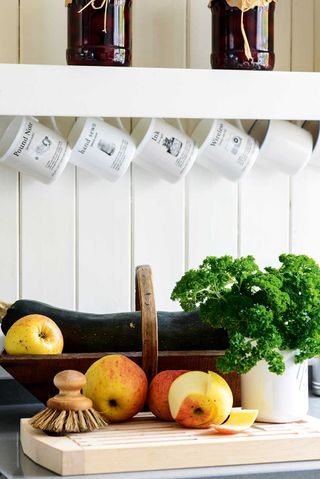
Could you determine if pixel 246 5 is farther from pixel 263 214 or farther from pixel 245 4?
pixel 263 214

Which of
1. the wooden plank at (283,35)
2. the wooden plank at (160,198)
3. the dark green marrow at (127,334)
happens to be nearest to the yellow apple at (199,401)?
the dark green marrow at (127,334)

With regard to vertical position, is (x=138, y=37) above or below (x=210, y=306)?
above

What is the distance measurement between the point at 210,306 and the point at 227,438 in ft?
0.64

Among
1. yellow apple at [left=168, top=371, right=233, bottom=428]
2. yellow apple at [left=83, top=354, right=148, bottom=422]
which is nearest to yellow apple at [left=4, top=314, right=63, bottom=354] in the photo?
yellow apple at [left=83, top=354, right=148, bottom=422]

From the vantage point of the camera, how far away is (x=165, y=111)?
165 cm

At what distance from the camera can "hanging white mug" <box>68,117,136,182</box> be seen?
5.70 feet

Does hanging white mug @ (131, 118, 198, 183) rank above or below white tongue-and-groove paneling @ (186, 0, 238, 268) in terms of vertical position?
above

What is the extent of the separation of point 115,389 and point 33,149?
498 millimetres

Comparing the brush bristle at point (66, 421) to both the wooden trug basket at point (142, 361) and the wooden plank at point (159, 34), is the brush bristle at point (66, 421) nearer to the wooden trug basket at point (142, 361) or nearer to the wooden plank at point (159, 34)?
the wooden trug basket at point (142, 361)

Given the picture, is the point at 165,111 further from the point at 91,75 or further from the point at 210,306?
the point at 210,306

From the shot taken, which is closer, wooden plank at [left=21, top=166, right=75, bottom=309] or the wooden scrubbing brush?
the wooden scrubbing brush

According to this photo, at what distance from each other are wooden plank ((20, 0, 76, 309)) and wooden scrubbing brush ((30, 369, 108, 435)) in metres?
0.52

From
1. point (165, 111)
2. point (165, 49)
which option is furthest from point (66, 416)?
point (165, 49)

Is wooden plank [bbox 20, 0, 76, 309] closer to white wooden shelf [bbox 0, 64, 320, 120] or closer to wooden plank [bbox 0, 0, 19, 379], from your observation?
wooden plank [bbox 0, 0, 19, 379]
